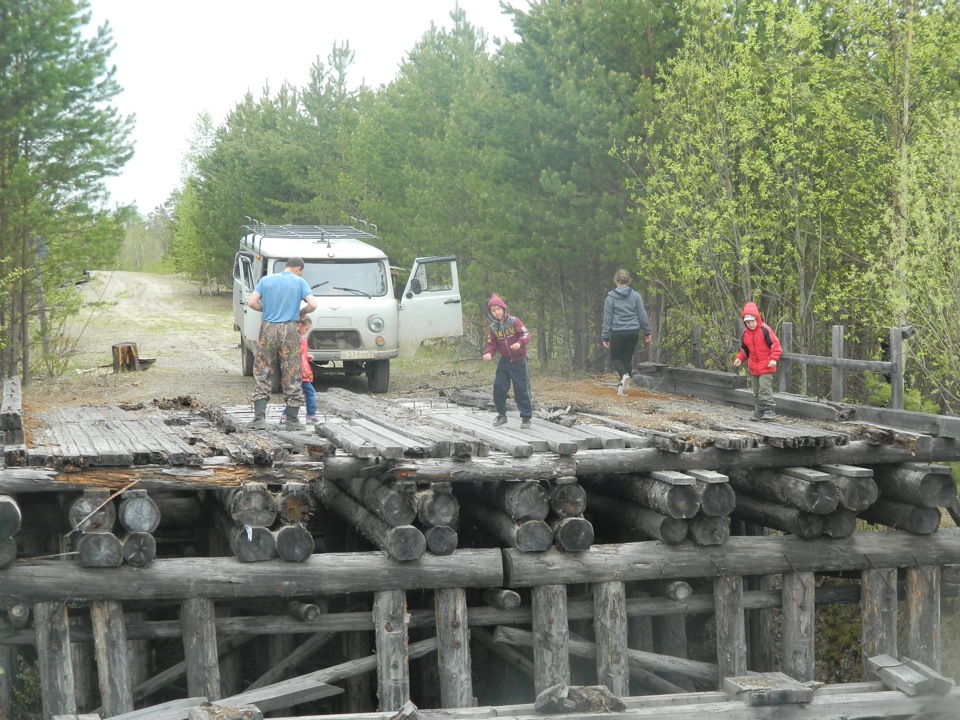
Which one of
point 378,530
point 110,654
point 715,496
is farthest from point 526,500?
point 110,654

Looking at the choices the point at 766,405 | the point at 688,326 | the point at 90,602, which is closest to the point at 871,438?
the point at 766,405

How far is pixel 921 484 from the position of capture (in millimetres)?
10508

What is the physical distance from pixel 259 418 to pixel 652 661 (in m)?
4.47

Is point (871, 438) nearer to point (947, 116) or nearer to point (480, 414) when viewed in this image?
point (480, 414)

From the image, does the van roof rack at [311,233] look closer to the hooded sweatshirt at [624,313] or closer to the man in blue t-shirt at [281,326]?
the hooded sweatshirt at [624,313]

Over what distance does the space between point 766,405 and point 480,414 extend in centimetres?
312

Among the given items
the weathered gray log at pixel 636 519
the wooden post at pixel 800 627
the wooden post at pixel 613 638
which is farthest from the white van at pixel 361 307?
the wooden post at pixel 800 627

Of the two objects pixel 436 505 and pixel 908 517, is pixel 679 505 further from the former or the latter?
pixel 908 517

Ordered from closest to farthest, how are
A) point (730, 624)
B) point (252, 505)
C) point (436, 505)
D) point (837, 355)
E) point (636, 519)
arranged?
point (252, 505) < point (436, 505) < point (730, 624) < point (636, 519) < point (837, 355)

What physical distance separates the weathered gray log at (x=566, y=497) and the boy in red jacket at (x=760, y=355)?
9.16ft

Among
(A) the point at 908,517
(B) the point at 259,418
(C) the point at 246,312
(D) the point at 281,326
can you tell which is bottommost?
(A) the point at 908,517

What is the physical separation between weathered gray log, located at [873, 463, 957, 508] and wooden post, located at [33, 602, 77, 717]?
283 inches

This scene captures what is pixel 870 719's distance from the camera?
9391 mm

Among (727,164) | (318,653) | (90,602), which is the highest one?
(727,164)
